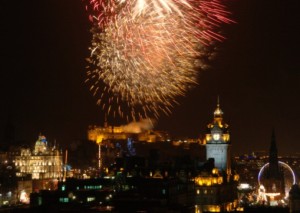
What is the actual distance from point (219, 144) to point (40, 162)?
41369mm

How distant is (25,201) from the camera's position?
11338 cm

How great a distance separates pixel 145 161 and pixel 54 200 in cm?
2803

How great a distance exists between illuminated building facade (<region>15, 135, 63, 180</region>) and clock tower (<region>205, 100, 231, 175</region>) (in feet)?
117

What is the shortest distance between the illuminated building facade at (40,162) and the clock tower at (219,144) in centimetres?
3563

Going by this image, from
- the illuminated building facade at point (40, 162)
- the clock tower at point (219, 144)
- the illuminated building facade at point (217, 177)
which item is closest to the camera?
the illuminated building facade at point (217, 177)

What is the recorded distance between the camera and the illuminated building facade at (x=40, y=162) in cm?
14575

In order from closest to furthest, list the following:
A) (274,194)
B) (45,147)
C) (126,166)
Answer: (126,166), (274,194), (45,147)

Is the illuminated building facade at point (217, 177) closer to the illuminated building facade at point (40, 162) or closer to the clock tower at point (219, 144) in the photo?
the clock tower at point (219, 144)

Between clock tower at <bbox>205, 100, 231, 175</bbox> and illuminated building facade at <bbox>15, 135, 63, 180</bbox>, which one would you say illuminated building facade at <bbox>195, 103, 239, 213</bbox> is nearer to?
clock tower at <bbox>205, 100, 231, 175</bbox>

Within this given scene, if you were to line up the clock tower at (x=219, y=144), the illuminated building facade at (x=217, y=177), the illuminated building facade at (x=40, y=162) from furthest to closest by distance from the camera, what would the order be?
the illuminated building facade at (x=40, y=162) < the clock tower at (x=219, y=144) < the illuminated building facade at (x=217, y=177)

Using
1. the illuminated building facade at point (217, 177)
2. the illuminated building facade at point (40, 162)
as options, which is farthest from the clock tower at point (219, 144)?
the illuminated building facade at point (40, 162)

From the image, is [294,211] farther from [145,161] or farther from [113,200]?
[113,200]

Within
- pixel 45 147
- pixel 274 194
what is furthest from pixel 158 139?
pixel 274 194

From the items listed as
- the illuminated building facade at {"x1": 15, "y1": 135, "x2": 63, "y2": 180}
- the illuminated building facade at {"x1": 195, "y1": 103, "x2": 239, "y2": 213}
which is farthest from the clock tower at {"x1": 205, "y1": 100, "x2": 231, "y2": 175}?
the illuminated building facade at {"x1": 15, "y1": 135, "x2": 63, "y2": 180}
